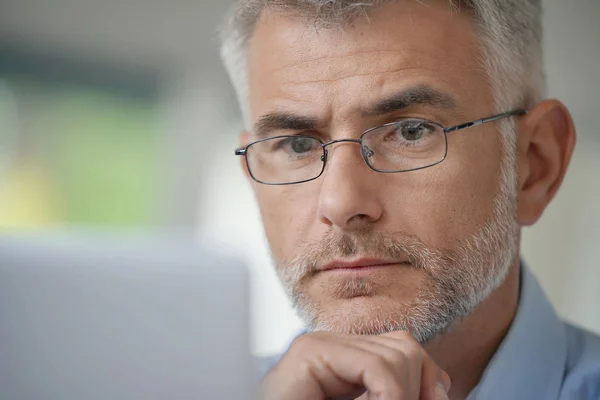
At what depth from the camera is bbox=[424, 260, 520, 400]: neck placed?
1344 mm

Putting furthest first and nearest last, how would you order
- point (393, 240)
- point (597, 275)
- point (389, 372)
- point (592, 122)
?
point (592, 122) < point (597, 275) < point (393, 240) < point (389, 372)

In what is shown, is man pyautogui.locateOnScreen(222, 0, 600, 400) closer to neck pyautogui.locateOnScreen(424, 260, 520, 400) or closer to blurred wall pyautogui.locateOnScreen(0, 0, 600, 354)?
neck pyautogui.locateOnScreen(424, 260, 520, 400)

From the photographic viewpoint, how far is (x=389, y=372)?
2.86 feet

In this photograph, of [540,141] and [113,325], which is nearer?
[113,325]

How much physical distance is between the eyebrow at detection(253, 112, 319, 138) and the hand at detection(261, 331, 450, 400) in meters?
0.47

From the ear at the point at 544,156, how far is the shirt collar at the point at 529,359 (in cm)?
20

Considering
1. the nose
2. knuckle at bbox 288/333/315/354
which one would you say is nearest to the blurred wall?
the nose

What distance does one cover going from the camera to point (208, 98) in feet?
12.8

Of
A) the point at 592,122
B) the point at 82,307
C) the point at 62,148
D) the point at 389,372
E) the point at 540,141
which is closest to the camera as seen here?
the point at 82,307

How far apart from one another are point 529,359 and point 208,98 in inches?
115

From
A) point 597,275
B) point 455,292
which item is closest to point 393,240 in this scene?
point 455,292

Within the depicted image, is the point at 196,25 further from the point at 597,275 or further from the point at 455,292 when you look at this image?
the point at 455,292

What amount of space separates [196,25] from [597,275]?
2.60m

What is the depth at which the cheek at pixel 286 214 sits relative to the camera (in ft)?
4.20
